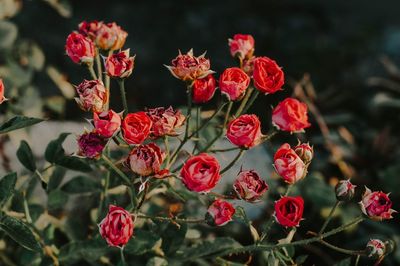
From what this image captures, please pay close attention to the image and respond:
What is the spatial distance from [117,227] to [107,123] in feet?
0.56

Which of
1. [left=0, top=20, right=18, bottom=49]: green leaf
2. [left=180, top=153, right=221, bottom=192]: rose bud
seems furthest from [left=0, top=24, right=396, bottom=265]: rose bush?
[left=0, top=20, right=18, bottom=49]: green leaf

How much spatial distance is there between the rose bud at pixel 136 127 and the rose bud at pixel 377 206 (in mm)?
404

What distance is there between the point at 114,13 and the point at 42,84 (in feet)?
1.98

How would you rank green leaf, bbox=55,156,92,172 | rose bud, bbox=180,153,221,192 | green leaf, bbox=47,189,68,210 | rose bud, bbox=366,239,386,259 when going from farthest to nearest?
green leaf, bbox=47,189,68,210 < green leaf, bbox=55,156,92,172 < rose bud, bbox=366,239,386,259 < rose bud, bbox=180,153,221,192

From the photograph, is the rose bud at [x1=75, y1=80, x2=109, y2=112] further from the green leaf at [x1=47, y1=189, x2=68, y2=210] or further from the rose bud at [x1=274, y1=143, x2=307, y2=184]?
the green leaf at [x1=47, y1=189, x2=68, y2=210]

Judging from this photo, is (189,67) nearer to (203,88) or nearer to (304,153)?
(203,88)

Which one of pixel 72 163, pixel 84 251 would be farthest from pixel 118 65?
pixel 84 251

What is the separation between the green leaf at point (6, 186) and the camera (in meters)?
1.31

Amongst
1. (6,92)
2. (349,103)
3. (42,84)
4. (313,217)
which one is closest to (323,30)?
(349,103)

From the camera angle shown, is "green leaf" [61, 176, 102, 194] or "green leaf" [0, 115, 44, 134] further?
"green leaf" [61, 176, 102, 194]

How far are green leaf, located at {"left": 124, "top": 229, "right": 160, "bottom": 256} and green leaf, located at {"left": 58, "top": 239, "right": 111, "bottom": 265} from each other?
64 mm

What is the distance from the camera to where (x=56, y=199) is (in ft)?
5.24

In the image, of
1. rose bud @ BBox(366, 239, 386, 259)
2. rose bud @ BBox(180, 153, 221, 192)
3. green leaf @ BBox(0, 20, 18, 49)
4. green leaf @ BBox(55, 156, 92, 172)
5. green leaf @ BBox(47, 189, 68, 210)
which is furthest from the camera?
green leaf @ BBox(0, 20, 18, 49)

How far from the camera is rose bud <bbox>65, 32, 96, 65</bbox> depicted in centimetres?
132
